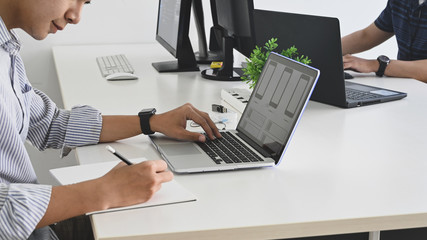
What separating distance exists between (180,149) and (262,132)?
0.66ft

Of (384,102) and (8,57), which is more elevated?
(8,57)

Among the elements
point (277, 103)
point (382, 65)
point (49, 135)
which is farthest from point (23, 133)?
point (382, 65)

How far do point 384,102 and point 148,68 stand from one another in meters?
1.02

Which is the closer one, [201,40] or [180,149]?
[180,149]

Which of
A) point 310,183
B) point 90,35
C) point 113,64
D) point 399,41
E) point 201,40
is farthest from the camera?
point 90,35

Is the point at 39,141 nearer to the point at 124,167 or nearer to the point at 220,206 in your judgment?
the point at 124,167

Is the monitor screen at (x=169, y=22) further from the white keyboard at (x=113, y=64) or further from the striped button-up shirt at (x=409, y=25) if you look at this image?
the striped button-up shirt at (x=409, y=25)

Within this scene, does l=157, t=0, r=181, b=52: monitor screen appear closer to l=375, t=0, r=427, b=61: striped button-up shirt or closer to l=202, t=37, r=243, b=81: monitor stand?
l=202, t=37, r=243, b=81: monitor stand

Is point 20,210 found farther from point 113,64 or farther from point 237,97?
point 113,64

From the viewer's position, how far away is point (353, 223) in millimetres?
1066

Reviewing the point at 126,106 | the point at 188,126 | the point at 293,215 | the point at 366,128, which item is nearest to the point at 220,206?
the point at 293,215

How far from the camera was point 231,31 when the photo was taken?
228 centimetres

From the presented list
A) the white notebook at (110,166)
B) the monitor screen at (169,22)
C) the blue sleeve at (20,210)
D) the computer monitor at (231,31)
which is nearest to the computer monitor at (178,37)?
the monitor screen at (169,22)

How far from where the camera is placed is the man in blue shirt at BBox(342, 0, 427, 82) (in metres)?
2.39
